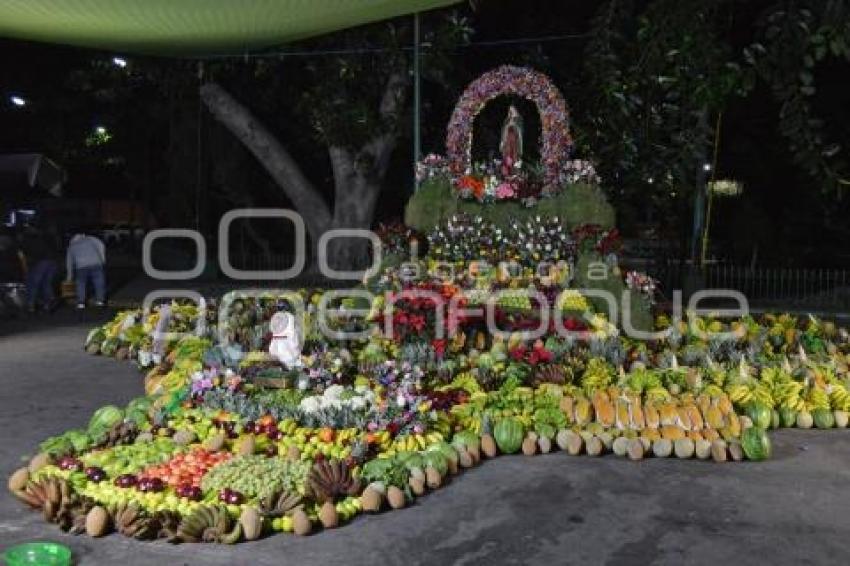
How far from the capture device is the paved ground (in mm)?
5332

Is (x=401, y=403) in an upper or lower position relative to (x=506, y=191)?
lower

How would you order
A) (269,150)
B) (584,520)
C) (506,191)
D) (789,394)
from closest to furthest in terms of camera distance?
1. (584,520)
2. (789,394)
3. (506,191)
4. (269,150)

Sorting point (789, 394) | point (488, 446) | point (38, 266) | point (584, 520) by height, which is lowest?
point (584, 520)

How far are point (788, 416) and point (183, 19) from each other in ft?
23.9

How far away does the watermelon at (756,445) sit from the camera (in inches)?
289

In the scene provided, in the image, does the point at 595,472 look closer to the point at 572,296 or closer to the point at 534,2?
the point at 572,296

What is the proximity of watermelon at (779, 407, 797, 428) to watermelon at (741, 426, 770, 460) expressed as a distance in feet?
4.17

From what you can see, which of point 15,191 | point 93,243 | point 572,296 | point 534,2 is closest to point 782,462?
point 572,296

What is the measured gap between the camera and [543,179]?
555 inches

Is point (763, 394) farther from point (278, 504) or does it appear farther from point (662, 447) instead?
point (278, 504)

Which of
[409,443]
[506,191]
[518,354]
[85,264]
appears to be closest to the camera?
[409,443]

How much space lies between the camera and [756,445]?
7328 mm

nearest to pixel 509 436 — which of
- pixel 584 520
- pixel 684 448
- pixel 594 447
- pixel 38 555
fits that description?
pixel 594 447

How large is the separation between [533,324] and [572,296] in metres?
0.82
